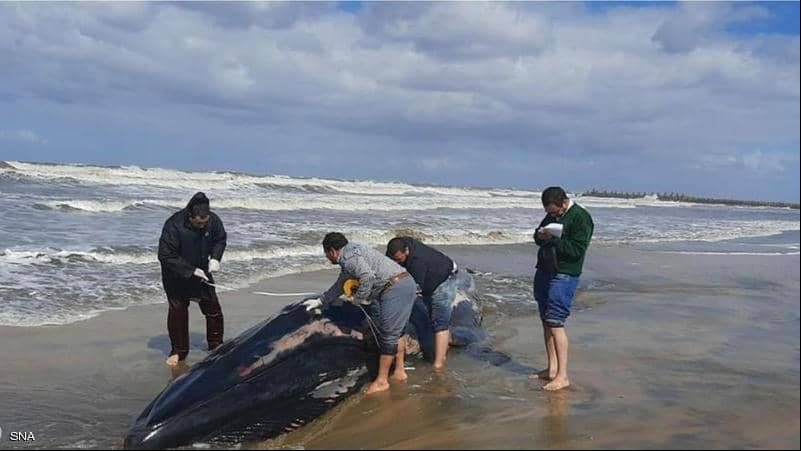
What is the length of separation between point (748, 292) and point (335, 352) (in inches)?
337

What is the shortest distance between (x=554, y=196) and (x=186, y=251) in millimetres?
4115

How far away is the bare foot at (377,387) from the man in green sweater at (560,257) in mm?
1504

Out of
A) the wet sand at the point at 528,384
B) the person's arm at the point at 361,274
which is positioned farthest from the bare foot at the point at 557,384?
the person's arm at the point at 361,274

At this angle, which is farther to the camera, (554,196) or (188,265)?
(188,265)

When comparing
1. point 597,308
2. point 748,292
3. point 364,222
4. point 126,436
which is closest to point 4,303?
point 126,436

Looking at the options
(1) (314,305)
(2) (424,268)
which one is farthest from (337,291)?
(2) (424,268)

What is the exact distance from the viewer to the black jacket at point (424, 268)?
309 inches

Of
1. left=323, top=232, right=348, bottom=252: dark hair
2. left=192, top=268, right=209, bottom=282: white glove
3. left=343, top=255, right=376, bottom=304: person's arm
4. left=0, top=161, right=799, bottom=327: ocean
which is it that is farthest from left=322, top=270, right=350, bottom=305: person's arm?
left=0, top=161, right=799, bottom=327: ocean

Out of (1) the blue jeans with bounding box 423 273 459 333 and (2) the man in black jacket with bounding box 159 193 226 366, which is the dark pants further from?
(1) the blue jeans with bounding box 423 273 459 333

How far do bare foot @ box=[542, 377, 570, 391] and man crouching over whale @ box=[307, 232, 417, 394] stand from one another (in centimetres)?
145

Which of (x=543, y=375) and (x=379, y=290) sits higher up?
(x=379, y=290)

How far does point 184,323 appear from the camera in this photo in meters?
8.24

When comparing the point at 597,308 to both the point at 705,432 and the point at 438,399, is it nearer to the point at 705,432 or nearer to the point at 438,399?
the point at 438,399

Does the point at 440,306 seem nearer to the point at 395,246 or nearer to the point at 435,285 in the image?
the point at 435,285
